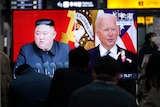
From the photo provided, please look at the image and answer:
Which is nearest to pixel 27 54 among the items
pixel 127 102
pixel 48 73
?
pixel 48 73

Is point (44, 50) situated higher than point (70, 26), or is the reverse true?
point (70, 26)

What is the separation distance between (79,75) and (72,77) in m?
0.08

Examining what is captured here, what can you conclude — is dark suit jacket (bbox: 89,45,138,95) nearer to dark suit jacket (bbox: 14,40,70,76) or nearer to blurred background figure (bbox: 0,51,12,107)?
dark suit jacket (bbox: 14,40,70,76)

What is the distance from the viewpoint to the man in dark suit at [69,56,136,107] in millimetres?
4359

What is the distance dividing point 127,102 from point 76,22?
131 inches

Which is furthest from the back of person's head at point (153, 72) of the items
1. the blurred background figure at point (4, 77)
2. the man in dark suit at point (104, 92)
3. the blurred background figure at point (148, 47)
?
the blurred background figure at point (148, 47)

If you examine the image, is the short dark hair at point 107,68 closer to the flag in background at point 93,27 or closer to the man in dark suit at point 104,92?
the man in dark suit at point 104,92

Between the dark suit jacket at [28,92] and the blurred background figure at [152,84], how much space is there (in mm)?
1260

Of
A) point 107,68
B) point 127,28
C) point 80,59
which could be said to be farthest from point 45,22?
point 107,68

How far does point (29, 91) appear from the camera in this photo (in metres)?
6.16

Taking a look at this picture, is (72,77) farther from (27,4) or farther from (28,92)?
(27,4)

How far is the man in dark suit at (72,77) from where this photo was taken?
5.49m

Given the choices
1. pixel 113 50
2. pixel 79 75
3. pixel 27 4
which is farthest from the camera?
pixel 27 4

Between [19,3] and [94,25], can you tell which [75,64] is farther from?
[19,3]
